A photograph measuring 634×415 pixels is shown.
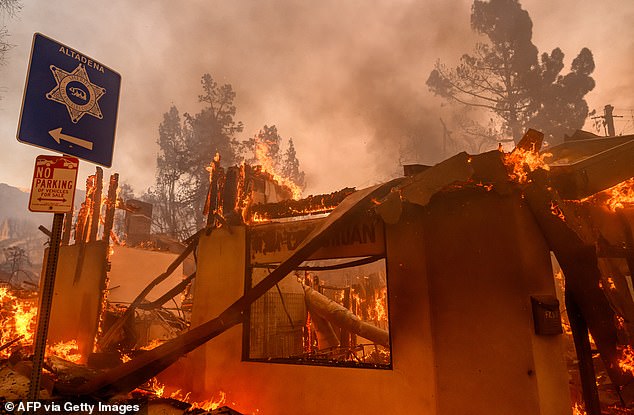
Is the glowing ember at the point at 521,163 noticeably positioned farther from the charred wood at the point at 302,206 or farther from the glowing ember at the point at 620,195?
the charred wood at the point at 302,206

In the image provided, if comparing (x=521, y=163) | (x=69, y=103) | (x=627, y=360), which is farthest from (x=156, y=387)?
(x=627, y=360)

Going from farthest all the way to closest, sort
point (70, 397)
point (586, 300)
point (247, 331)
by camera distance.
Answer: point (247, 331), point (70, 397), point (586, 300)

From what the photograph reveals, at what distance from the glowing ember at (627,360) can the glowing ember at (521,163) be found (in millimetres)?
2974

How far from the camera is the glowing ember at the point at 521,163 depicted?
5219 mm

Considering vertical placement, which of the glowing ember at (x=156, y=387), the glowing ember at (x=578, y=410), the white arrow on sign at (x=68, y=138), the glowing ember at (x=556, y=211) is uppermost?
the white arrow on sign at (x=68, y=138)

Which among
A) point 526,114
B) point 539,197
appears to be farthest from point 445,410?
point 526,114

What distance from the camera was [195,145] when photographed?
41.4 m

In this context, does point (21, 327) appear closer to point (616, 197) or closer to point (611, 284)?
point (616, 197)

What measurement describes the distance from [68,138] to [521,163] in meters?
5.70

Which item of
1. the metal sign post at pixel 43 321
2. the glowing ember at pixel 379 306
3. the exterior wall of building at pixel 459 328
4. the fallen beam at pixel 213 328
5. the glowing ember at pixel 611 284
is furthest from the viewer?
the glowing ember at pixel 379 306

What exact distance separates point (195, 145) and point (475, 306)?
4051 centimetres

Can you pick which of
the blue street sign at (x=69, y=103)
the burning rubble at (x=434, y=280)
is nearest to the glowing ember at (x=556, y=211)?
the burning rubble at (x=434, y=280)

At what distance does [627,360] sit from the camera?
19.0ft

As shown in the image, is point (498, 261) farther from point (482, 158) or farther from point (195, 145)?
point (195, 145)
